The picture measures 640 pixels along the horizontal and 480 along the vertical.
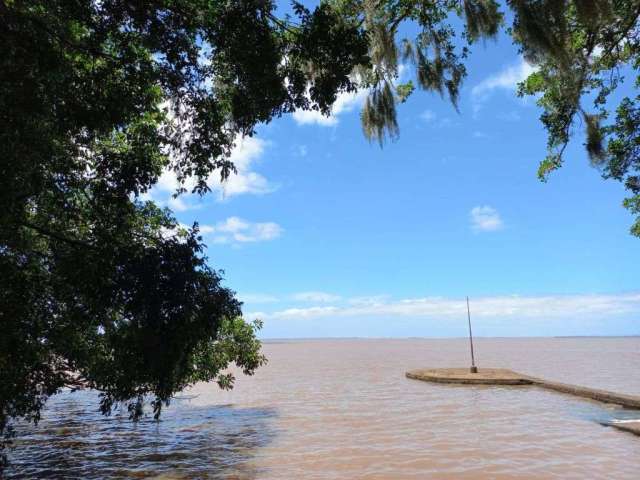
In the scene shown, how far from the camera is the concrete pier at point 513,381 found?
17.9 m

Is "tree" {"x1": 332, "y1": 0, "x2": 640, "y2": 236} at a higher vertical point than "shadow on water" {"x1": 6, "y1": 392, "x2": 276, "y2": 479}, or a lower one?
higher

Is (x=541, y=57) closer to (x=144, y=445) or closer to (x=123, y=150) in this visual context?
(x=123, y=150)

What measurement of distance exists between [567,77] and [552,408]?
15.2m

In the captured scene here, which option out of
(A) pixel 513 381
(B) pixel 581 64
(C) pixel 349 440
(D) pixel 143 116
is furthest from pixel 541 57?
(A) pixel 513 381

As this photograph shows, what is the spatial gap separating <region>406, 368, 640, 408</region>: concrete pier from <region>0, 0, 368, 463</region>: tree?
17959mm

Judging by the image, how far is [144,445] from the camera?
44.7 feet

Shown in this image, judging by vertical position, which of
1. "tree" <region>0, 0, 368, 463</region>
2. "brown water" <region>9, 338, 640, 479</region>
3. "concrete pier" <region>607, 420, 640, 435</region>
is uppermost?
"tree" <region>0, 0, 368, 463</region>

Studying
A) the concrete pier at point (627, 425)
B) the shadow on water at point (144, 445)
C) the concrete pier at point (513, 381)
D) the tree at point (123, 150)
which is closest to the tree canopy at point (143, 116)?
the tree at point (123, 150)

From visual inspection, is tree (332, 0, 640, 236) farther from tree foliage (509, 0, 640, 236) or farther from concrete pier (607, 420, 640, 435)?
concrete pier (607, 420, 640, 435)

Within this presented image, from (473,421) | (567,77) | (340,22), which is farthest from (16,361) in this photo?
(473,421)

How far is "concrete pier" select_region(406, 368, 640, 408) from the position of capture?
17.9 metres

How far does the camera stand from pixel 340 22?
25.3ft

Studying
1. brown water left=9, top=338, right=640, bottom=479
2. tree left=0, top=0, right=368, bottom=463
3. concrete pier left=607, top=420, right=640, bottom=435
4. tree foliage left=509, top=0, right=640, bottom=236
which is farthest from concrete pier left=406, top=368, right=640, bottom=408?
tree left=0, top=0, right=368, bottom=463

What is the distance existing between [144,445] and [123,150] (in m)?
9.65
